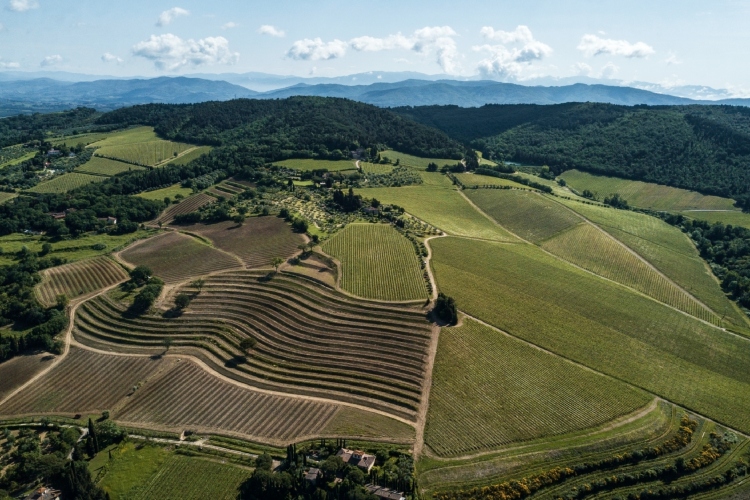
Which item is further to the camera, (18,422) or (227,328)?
(227,328)

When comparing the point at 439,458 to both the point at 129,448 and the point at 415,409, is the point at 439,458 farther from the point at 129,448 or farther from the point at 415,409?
the point at 129,448

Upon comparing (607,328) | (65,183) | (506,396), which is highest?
(65,183)

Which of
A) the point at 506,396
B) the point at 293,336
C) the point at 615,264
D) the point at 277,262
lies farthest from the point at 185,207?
the point at 615,264

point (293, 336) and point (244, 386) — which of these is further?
point (293, 336)

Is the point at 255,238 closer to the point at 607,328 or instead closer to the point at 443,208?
the point at 443,208

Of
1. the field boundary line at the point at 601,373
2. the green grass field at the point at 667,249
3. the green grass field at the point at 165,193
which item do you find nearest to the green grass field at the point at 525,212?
the green grass field at the point at 667,249

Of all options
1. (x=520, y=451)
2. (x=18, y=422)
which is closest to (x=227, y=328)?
(x=18, y=422)
